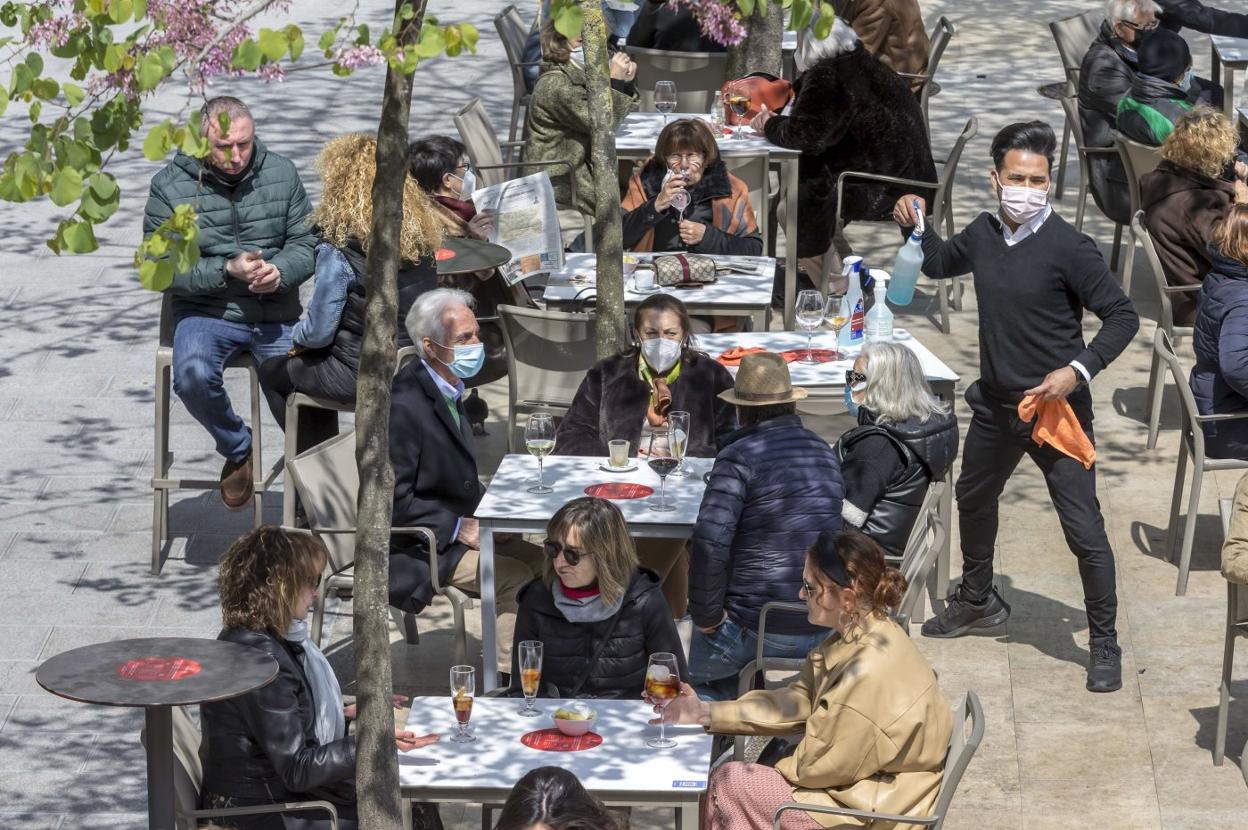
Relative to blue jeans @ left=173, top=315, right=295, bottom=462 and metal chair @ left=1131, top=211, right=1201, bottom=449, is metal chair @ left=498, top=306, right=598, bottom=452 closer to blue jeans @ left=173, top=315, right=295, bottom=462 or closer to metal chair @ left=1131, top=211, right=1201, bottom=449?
blue jeans @ left=173, top=315, right=295, bottom=462

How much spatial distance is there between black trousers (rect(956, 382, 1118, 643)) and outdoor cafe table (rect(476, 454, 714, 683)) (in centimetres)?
103

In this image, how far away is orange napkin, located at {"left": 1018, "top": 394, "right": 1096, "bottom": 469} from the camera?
7.19 m

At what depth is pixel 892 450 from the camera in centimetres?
704

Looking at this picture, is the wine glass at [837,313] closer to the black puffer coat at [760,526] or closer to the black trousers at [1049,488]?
the black trousers at [1049,488]

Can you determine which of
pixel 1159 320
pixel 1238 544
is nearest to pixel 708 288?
pixel 1159 320

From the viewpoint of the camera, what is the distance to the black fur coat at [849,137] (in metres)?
10.6

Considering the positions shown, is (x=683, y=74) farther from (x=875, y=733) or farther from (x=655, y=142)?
(x=875, y=733)

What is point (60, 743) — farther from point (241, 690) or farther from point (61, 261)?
point (61, 261)

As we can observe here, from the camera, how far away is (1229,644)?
271 inches

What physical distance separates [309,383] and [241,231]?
78cm

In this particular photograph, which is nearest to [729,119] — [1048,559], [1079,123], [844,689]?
[1079,123]

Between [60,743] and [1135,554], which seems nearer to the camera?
[60,743]

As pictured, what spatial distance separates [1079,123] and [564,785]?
8647 mm

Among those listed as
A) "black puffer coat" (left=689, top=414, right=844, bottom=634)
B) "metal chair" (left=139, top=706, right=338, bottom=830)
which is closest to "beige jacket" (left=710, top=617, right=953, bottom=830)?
"black puffer coat" (left=689, top=414, right=844, bottom=634)
